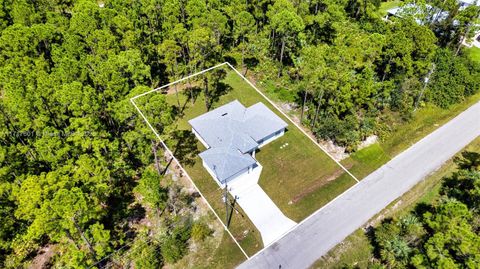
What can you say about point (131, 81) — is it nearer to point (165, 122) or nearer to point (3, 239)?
point (165, 122)

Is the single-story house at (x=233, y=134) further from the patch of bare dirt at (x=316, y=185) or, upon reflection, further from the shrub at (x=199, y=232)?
the patch of bare dirt at (x=316, y=185)

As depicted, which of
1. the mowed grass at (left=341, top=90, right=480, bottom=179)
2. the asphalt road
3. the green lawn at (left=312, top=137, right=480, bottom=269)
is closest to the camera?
the green lawn at (left=312, top=137, right=480, bottom=269)

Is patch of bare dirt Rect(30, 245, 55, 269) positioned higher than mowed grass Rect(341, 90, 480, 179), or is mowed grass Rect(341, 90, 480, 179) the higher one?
mowed grass Rect(341, 90, 480, 179)

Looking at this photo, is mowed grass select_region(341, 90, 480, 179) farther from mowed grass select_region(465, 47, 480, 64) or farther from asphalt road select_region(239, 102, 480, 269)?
mowed grass select_region(465, 47, 480, 64)

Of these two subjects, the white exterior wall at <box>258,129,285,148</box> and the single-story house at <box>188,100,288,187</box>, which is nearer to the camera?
the single-story house at <box>188,100,288,187</box>

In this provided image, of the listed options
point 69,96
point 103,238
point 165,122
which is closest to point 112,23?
point 69,96

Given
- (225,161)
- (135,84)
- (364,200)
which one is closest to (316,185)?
(364,200)

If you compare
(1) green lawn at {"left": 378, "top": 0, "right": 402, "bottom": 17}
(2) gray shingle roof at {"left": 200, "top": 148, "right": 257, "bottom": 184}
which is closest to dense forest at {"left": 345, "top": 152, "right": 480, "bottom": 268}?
(2) gray shingle roof at {"left": 200, "top": 148, "right": 257, "bottom": 184}
